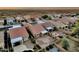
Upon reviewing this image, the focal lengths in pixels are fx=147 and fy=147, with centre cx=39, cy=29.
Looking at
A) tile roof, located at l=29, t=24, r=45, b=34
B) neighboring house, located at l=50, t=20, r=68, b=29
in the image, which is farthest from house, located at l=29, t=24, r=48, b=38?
neighboring house, located at l=50, t=20, r=68, b=29

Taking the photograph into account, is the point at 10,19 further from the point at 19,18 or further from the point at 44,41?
the point at 44,41

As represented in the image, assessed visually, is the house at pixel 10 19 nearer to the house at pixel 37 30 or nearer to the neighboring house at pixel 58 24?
the house at pixel 37 30

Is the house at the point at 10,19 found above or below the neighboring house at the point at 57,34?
above

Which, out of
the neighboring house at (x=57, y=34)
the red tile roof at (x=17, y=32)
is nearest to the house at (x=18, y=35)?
the red tile roof at (x=17, y=32)

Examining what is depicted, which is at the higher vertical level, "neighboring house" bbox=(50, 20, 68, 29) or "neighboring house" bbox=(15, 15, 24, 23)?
"neighboring house" bbox=(15, 15, 24, 23)

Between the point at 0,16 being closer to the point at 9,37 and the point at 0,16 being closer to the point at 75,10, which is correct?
the point at 9,37

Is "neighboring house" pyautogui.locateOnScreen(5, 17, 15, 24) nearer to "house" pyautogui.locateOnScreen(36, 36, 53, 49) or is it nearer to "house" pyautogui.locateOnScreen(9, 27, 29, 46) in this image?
"house" pyautogui.locateOnScreen(9, 27, 29, 46)
